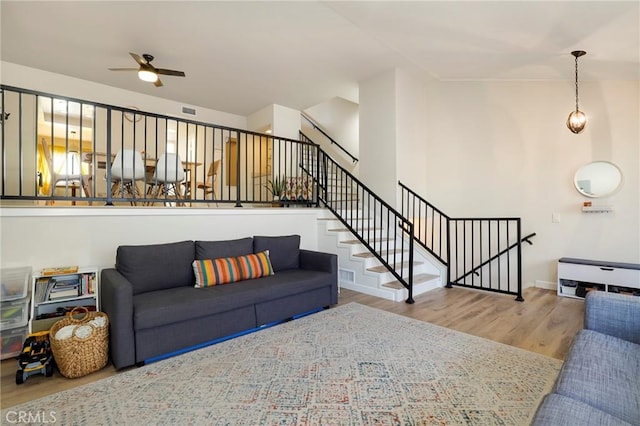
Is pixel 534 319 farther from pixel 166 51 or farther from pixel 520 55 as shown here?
pixel 166 51

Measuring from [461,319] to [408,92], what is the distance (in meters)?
3.82

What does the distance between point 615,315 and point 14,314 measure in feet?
13.7

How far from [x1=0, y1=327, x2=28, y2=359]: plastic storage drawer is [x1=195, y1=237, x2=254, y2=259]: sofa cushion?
4.62 ft

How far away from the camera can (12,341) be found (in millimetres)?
2438

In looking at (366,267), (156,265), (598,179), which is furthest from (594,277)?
(156,265)

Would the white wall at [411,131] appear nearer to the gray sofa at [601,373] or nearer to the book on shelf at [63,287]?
the gray sofa at [601,373]

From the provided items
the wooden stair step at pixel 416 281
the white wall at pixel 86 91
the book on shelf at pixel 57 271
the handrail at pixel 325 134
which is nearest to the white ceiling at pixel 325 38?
the white wall at pixel 86 91

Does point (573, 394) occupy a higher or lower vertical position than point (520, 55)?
lower

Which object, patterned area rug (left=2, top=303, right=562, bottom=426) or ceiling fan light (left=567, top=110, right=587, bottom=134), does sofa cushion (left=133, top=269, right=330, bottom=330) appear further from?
ceiling fan light (left=567, top=110, right=587, bottom=134)

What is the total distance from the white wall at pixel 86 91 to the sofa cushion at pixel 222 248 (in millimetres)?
4531

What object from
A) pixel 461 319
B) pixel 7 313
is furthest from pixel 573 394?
pixel 7 313

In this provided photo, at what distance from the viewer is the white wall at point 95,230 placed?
2662mm

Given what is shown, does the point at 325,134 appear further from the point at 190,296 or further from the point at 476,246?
the point at 190,296

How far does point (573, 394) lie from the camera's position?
1.27 meters
